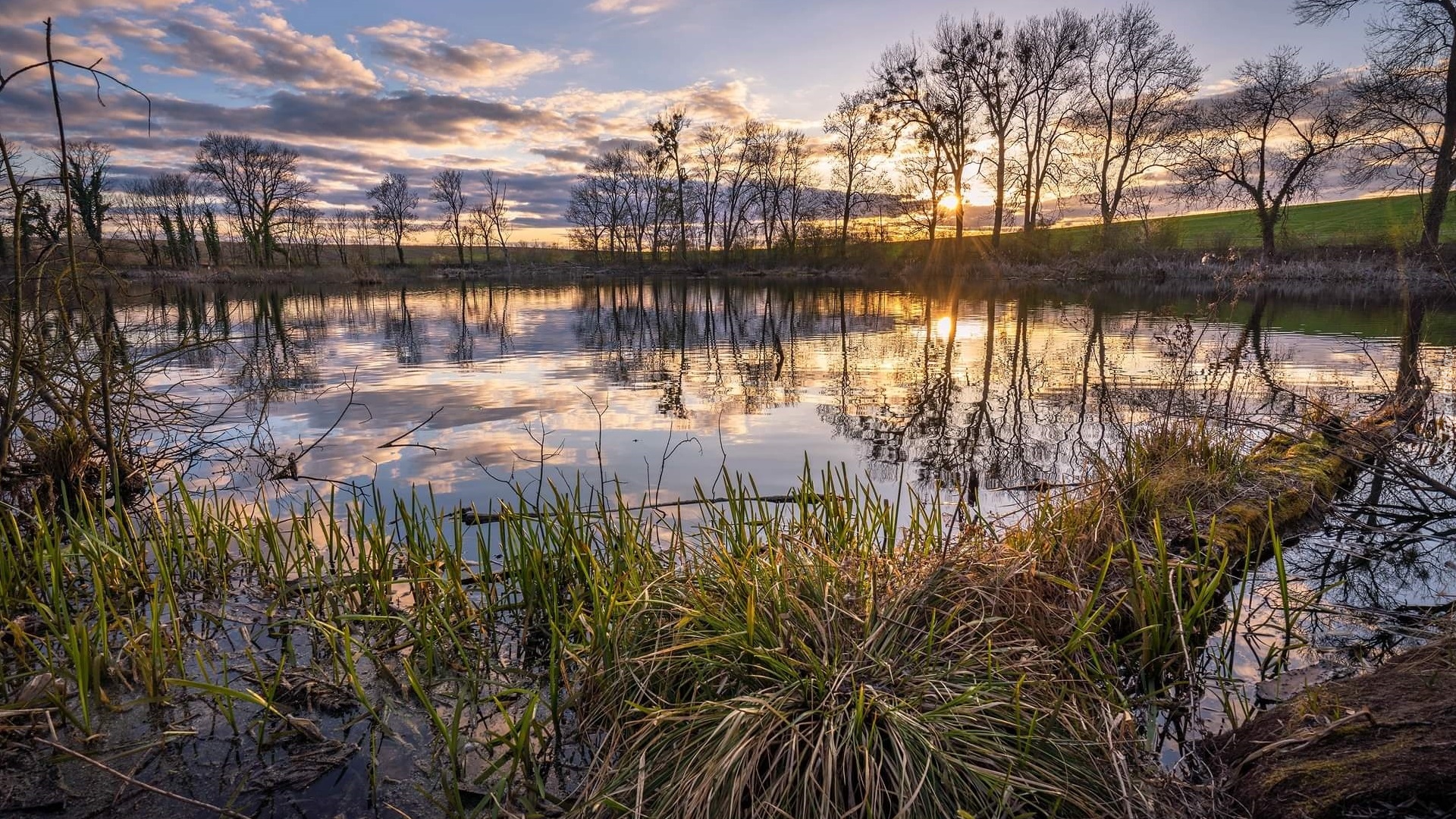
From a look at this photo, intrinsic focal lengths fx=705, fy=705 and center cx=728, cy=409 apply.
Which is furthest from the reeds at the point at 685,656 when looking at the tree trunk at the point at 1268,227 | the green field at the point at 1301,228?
the tree trunk at the point at 1268,227

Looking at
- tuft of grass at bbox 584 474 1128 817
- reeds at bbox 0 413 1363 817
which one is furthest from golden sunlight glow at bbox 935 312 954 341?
tuft of grass at bbox 584 474 1128 817

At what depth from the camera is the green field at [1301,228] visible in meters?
32.1

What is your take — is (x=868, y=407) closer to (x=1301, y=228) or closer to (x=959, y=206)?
(x=959, y=206)

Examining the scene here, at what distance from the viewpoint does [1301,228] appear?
50.1m

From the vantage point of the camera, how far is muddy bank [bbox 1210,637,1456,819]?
88.4 inches

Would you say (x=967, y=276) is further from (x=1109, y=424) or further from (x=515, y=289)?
(x=1109, y=424)

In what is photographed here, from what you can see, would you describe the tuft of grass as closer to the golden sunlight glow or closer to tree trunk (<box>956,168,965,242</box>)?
the golden sunlight glow

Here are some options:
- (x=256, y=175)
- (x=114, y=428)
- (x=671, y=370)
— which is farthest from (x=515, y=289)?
(x=114, y=428)

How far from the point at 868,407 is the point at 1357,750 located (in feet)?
26.0

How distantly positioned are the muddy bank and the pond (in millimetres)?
377

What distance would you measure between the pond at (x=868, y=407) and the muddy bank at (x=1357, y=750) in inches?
14.8

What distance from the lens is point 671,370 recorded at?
13797 mm

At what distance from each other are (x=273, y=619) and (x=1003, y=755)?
3757mm

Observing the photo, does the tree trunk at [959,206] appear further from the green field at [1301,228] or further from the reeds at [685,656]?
the reeds at [685,656]
